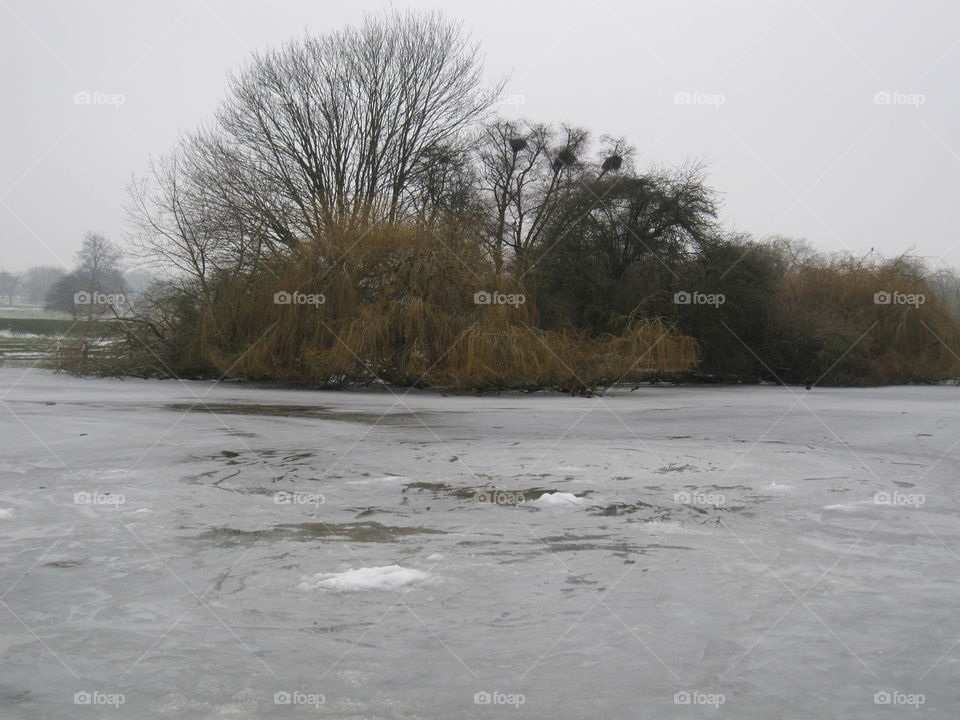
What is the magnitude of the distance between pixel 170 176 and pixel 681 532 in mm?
25001

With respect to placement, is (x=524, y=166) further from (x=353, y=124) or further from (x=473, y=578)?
(x=473, y=578)

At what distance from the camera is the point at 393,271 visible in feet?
60.8

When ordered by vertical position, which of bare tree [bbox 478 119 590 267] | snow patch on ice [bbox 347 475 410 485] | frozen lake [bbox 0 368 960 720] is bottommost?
frozen lake [bbox 0 368 960 720]

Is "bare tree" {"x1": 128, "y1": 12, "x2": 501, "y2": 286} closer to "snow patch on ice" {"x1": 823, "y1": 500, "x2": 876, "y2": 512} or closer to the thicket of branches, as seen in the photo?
the thicket of branches

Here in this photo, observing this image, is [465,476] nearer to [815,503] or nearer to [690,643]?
[815,503]

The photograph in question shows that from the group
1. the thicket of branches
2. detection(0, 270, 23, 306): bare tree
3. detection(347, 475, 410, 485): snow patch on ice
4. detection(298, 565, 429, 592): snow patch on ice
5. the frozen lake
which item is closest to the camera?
the frozen lake

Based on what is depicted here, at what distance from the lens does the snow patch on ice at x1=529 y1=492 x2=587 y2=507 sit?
680 centimetres

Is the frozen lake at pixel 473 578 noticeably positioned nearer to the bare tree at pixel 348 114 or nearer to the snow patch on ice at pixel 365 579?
the snow patch on ice at pixel 365 579

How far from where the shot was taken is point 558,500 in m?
6.89

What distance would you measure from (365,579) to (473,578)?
563mm

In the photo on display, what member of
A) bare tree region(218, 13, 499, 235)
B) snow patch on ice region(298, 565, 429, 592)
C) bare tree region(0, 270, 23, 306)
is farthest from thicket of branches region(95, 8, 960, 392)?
bare tree region(0, 270, 23, 306)

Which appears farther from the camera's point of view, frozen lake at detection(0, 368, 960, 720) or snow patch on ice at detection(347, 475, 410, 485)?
snow patch on ice at detection(347, 475, 410, 485)

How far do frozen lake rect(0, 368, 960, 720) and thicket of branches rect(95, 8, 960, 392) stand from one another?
7.74 metres

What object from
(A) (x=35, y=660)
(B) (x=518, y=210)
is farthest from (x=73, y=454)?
(B) (x=518, y=210)
